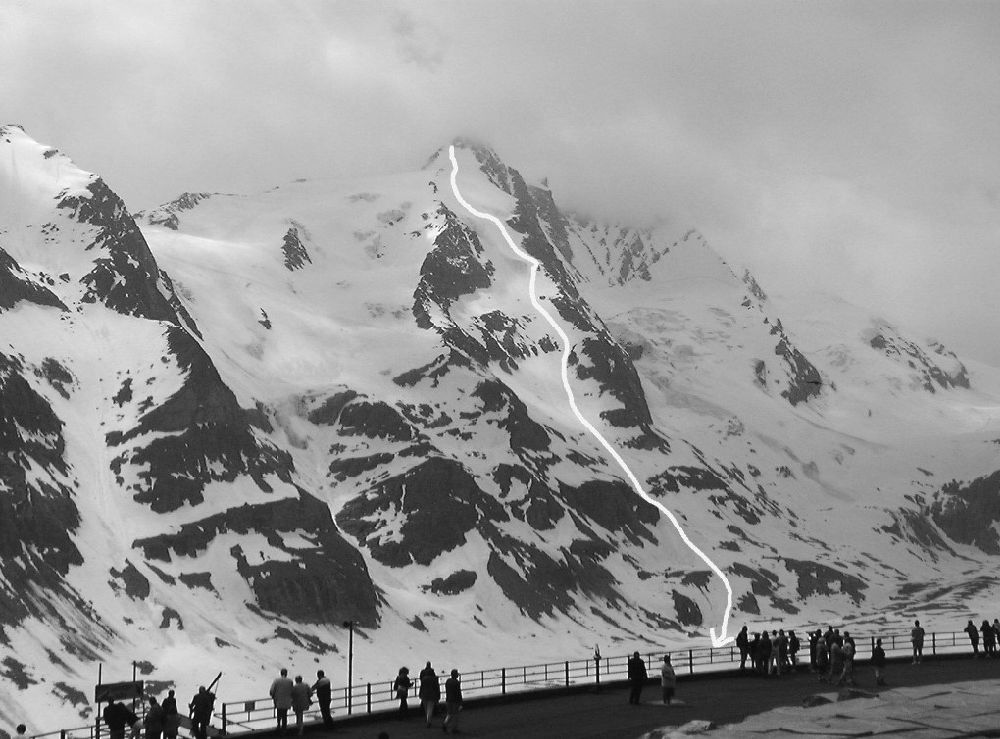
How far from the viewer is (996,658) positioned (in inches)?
3506

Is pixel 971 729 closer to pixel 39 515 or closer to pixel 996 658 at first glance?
pixel 996 658

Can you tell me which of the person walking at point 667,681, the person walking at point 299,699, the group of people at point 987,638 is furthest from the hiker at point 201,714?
the group of people at point 987,638

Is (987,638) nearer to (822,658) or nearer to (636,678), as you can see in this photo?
(822,658)

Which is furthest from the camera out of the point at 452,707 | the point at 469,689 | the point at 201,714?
the point at 469,689

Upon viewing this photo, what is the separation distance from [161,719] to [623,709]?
2050cm

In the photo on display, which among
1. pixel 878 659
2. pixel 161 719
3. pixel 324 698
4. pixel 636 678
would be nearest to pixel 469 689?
pixel 636 678

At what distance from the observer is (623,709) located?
6438 centimetres

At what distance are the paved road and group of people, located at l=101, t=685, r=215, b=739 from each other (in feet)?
15.2

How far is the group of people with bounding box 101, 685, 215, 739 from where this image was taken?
170 ft

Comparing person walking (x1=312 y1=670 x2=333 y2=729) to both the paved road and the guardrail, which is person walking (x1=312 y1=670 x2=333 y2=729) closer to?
the paved road

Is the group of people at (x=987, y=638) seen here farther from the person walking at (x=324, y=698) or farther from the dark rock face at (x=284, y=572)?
the dark rock face at (x=284, y=572)

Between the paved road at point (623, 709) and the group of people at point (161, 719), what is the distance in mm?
4635

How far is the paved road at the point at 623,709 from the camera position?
5753cm

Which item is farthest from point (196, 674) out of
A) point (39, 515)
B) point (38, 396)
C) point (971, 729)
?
point (971, 729)
